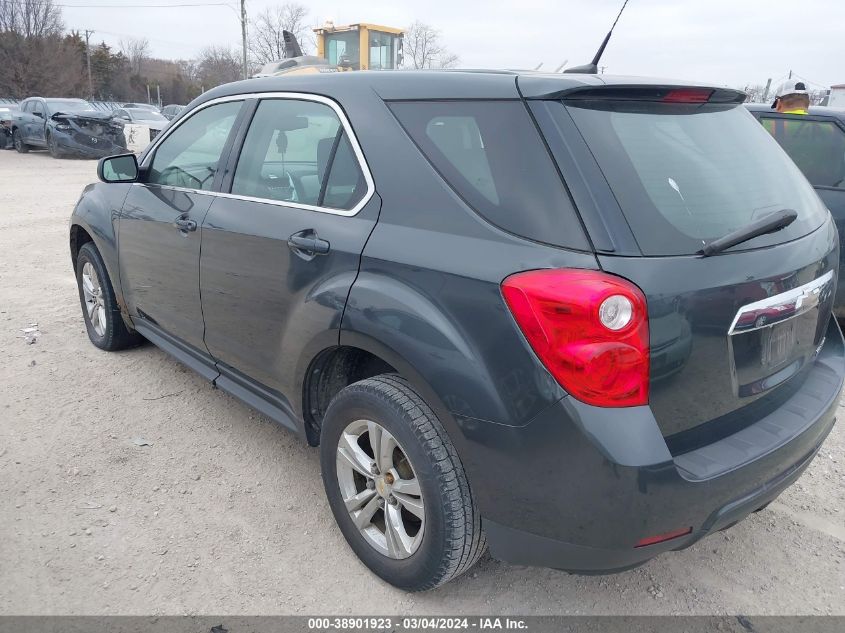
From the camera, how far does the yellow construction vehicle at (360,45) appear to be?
14.5 metres

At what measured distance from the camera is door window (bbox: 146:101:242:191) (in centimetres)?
Answer: 316

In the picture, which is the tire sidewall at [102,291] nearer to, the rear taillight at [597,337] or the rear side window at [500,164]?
the rear side window at [500,164]

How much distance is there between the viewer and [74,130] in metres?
18.4

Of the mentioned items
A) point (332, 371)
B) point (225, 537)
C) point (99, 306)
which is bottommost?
point (225, 537)

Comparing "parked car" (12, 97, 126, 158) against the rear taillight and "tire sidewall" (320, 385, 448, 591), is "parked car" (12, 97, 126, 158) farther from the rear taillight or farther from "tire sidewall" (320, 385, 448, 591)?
the rear taillight

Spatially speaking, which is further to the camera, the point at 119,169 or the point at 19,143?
the point at 19,143

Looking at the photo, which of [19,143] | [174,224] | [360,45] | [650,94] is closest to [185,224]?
[174,224]

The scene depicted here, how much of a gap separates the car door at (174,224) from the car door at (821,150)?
4039 mm

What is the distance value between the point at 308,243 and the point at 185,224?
1036 millimetres

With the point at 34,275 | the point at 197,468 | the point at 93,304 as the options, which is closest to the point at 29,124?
the point at 34,275

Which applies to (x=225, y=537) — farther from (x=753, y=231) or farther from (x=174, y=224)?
(x=753, y=231)

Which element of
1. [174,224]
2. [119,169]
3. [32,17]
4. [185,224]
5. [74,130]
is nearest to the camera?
[185,224]

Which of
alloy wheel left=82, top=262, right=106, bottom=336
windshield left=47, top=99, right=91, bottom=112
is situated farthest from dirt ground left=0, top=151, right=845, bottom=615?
windshield left=47, top=99, right=91, bottom=112

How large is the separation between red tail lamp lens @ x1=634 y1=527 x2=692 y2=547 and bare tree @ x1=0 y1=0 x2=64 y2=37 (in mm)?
53407
